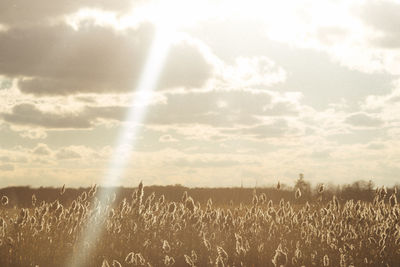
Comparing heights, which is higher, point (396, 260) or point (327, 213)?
point (327, 213)

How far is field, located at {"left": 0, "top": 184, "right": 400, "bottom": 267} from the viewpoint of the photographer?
24.1 ft

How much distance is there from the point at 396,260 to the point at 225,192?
19.2 meters

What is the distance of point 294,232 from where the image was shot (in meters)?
8.98

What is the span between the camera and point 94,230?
842 centimetres

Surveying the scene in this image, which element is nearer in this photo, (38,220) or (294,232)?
(38,220)

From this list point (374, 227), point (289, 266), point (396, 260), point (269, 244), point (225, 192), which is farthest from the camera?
point (225, 192)

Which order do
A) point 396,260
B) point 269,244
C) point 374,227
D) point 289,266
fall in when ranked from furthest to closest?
point 374,227 → point 269,244 → point 396,260 → point 289,266

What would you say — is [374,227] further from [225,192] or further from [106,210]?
[225,192]

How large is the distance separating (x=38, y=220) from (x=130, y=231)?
1565 millimetres

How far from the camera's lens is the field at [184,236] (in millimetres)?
7340

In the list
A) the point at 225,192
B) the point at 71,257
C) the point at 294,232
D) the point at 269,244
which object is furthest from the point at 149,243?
the point at 225,192

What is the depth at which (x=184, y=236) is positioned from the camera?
8.13 m

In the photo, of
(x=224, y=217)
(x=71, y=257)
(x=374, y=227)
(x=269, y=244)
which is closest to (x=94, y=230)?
(x=71, y=257)

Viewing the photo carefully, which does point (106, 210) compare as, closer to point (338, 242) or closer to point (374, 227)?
point (338, 242)
